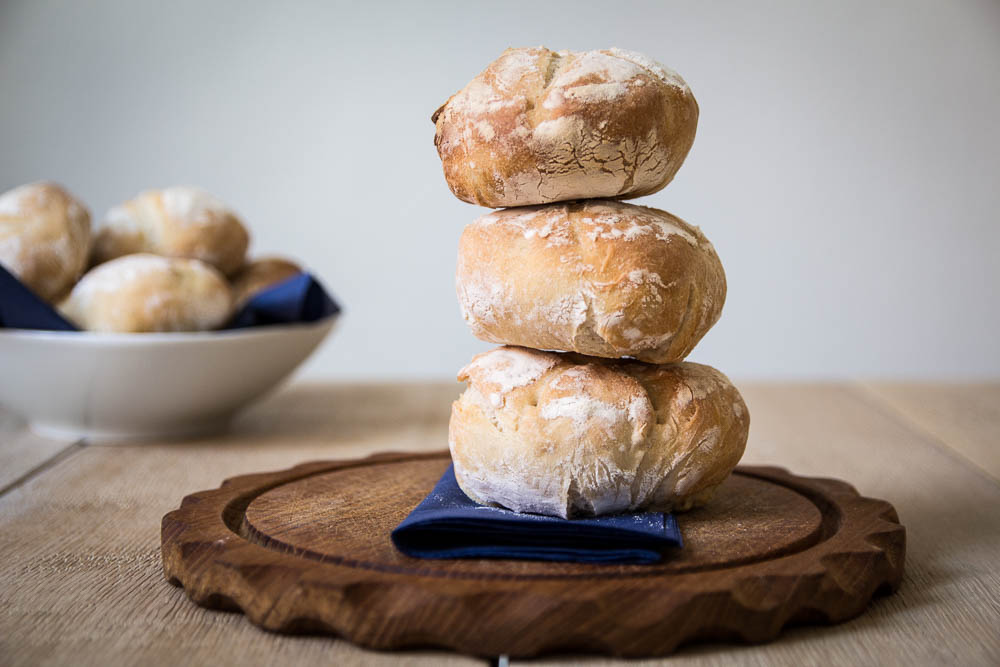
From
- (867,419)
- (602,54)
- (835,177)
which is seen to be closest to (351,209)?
(835,177)

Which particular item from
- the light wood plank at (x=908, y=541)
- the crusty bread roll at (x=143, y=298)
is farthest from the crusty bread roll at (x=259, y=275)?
the light wood plank at (x=908, y=541)

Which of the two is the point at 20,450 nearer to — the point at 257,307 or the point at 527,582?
the point at 257,307

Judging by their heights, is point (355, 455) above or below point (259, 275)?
below

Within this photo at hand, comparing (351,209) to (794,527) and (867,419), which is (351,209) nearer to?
(867,419)

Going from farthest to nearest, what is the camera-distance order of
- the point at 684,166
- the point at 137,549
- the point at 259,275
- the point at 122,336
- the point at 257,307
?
the point at 684,166 < the point at 259,275 < the point at 257,307 < the point at 122,336 < the point at 137,549

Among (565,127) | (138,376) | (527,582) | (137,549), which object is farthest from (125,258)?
(527,582)
